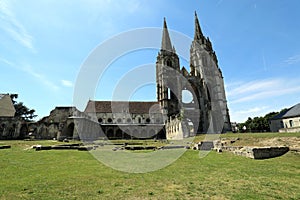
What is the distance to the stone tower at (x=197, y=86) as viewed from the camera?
51.4 meters

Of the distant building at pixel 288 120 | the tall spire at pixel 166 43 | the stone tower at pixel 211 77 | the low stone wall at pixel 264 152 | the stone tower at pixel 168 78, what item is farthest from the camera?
the tall spire at pixel 166 43

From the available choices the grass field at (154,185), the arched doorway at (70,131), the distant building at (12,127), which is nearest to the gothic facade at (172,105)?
the arched doorway at (70,131)

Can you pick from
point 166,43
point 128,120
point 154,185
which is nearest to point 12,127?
point 128,120

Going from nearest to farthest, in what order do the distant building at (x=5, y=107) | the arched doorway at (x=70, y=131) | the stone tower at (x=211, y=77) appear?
1. the arched doorway at (x=70, y=131)
2. the distant building at (x=5, y=107)
3. the stone tower at (x=211, y=77)

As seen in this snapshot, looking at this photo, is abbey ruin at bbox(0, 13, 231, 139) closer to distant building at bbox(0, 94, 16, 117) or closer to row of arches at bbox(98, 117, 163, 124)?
row of arches at bbox(98, 117, 163, 124)

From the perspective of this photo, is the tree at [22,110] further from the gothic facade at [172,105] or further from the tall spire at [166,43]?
the tall spire at [166,43]

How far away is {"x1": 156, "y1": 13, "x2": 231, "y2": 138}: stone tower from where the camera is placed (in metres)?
51.4

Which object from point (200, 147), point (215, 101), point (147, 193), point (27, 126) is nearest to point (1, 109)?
point (27, 126)

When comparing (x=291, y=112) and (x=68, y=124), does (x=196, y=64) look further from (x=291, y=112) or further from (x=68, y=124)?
(x=68, y=124)

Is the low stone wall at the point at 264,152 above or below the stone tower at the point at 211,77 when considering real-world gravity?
below

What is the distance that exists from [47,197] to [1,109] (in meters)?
55.4

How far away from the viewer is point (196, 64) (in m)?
59.7

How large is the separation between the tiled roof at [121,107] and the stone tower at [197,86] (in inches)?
165

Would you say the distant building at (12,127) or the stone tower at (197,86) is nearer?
the distant building at (12,127)
